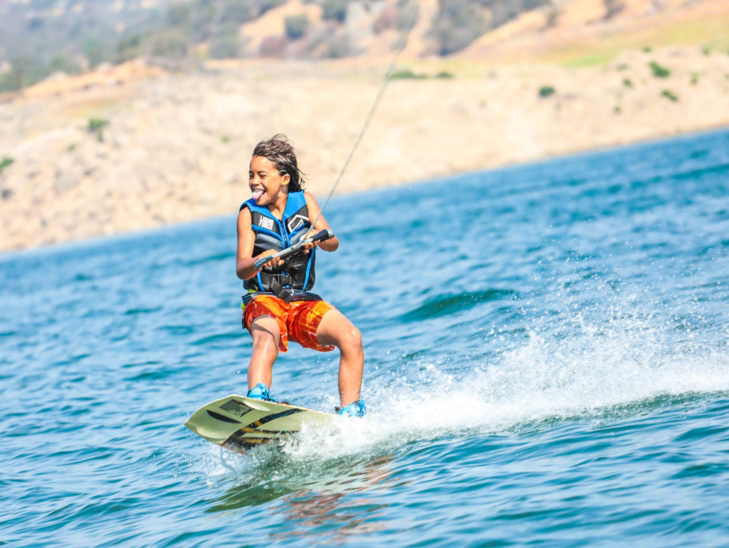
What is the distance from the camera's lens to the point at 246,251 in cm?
625

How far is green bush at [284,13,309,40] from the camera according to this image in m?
106

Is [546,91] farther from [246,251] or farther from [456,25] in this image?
[246,251]

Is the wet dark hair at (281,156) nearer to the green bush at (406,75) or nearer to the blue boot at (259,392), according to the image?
→ the blue boot at (259,392)

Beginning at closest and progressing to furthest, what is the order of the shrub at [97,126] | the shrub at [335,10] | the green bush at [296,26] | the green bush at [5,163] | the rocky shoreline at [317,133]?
the rocky shoreline at [317,133]
the green bush at [5,163]
the shrub at [97,126]
the green bush at [296,26]
the shrub at [335,10]

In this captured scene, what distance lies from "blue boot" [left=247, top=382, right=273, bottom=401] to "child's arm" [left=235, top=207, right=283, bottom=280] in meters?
0.70

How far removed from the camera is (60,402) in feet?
34.0

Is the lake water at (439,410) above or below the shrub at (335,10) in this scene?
below

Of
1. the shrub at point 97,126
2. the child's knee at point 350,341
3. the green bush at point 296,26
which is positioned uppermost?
the green bush at point 296,26

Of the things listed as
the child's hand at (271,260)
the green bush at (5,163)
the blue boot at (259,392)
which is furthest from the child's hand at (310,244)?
the green bush at (5,163)

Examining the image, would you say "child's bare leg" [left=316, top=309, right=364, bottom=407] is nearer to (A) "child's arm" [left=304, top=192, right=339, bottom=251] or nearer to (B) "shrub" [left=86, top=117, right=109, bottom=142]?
(A) "child's arm" [left=304, top=192, right=339, bottom=251]

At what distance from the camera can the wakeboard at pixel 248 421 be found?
5938 millimetres

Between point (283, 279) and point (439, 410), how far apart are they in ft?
5.38

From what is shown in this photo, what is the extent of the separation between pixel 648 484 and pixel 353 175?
50.6 m

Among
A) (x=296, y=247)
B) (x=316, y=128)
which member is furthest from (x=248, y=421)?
(x=316, y=128)
